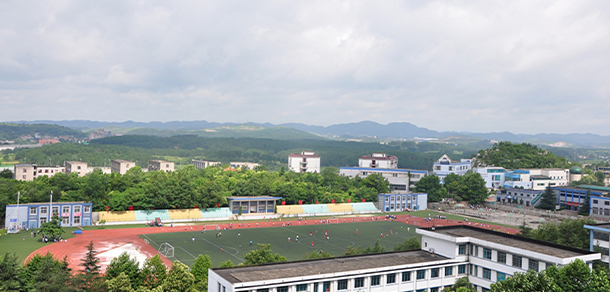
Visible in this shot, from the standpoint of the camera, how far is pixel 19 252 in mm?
45531

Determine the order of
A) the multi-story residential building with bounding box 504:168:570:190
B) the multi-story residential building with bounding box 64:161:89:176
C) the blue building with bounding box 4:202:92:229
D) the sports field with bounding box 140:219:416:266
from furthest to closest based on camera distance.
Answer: the multi-story residential building with bounding box 64:161:89:176 → the multi-story residential building with bounding box 504:168:570:190 → the blue building with bounding box 4:202:92:229 → the sports field with bounding box 140:219:416:266

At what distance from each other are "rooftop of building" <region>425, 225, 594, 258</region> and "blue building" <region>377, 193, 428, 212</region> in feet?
176

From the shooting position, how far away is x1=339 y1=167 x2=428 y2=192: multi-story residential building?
10469 cm

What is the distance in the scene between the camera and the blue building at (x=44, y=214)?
2256 inches

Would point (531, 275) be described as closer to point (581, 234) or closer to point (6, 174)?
point (581, 234)

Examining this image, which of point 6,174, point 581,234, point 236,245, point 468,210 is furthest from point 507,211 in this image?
point 6,174

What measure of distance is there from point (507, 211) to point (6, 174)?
99043 mm

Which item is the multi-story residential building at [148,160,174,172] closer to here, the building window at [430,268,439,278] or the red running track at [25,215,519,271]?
the red running track at [25,215,519,271]

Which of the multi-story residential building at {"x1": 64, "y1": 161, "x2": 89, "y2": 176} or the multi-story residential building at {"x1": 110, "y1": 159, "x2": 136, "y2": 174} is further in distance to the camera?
the multi-story residential building at {"x1": 110, "y1": 159, "x2": 136, "y2": 174}

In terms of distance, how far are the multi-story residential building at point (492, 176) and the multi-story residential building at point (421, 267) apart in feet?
282

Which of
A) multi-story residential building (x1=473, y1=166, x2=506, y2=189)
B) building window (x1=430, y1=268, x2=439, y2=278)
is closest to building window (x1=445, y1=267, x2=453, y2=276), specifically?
building window (x1=430, y1=268, x2=439, y2=278)

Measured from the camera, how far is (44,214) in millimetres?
59625

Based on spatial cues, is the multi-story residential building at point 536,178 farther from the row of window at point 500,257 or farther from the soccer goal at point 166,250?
the row of window at point 500,257

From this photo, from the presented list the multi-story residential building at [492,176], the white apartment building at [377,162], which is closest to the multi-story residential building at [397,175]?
the white apartment building at [377,162]
